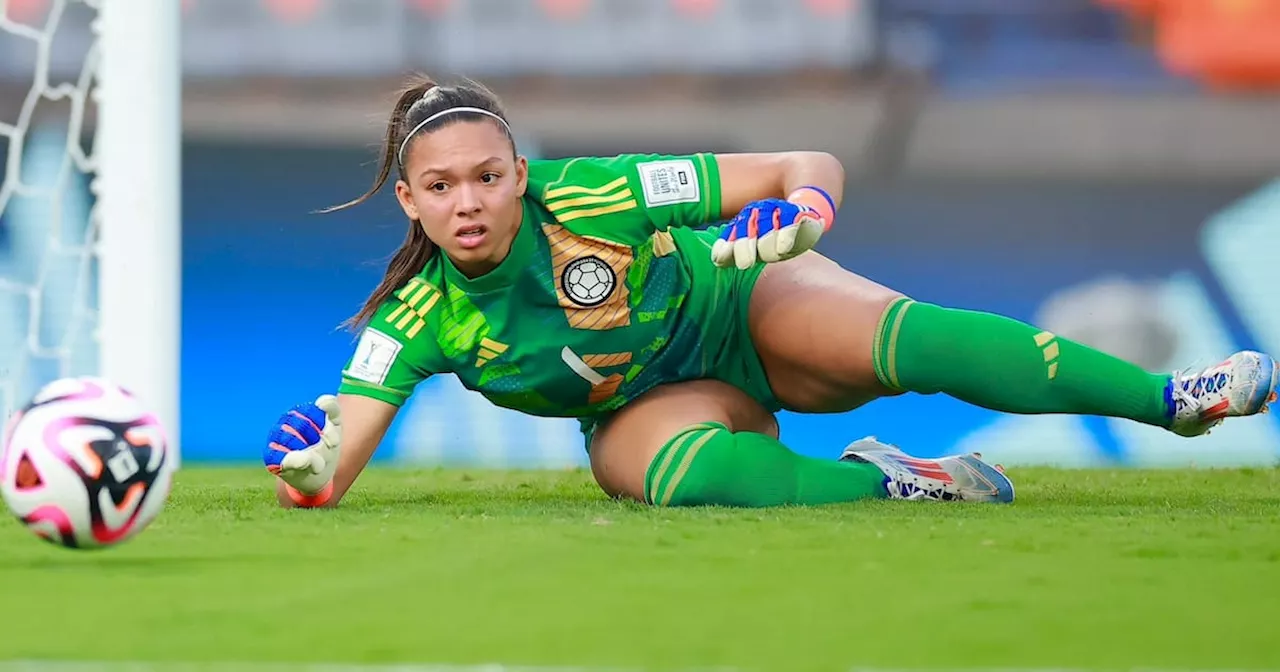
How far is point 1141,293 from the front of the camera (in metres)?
5.41

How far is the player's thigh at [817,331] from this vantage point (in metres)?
2.74

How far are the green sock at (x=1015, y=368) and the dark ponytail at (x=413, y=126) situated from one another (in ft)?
2.33

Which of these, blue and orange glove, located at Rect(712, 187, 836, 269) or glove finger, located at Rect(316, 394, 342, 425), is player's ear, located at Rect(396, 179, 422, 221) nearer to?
glove finger, located at Rect(316, 394, 342, 425)

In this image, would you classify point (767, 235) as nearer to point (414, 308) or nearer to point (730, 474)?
point (730, 474)

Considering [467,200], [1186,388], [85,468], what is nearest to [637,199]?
[467,200]

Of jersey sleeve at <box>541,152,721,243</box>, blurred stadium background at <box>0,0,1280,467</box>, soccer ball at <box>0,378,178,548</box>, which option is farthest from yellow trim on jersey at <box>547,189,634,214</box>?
blurred stadium background at <box>0,0,1280,467</box>

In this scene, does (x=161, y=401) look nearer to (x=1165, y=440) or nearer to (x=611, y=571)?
→ (x=611, y=571)

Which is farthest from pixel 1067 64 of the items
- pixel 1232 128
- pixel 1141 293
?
pixel 1141 293

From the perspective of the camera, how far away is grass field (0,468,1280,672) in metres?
1.43

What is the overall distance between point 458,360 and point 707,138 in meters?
3.16

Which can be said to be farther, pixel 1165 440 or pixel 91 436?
pixel 1165 440

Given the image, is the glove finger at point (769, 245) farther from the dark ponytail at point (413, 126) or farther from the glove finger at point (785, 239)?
the dark ponytail at point (413, 126)

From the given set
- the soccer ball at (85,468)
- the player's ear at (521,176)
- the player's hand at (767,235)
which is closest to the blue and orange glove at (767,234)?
the player's hand at (767,235)

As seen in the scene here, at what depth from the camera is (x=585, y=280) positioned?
2.71 m
